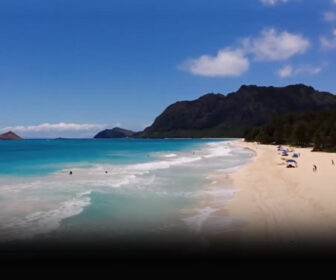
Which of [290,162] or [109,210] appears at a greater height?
[290,162]

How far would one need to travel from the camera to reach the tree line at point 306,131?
66.8 m

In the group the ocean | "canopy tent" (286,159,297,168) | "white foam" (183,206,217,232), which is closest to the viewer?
the ocean

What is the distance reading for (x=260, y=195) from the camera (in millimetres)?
21391

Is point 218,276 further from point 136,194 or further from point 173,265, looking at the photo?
point 136,194

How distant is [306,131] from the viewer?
3364 inches

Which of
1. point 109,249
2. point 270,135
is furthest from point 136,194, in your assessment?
point 270,135

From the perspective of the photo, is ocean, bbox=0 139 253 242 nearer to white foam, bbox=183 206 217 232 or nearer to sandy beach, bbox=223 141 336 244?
white foam, bbox=183 206 217 232

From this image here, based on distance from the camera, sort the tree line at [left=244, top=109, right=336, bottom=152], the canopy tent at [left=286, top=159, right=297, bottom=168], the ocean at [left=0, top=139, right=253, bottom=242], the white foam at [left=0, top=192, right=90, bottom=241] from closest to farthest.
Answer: the white foam at [left=0, top=192, right=90, bottom=241]
the ocean at [left=0, top=139, right=253, bottom=242]
the canopy tent at [left=286, top=159, right=297, bottom=168]
the tree line at [left=244, top=109, right=336, bottom=152]

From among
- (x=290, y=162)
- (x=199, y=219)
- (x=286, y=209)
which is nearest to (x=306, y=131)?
(x=290, y=162)

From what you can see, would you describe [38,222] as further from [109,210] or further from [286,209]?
[286,209]

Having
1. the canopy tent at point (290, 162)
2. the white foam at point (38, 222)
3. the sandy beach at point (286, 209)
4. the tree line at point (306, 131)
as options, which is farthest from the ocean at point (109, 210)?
the tree line at point (306, 131)

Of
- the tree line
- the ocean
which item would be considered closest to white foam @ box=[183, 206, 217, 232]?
the ocean

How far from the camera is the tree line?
66.8 m

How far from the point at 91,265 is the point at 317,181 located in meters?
21.0
